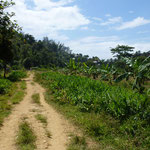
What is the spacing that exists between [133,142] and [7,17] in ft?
30.5

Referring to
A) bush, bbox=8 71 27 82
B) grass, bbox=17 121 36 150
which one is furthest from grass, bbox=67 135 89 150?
bush, bbox=8 71 27 82

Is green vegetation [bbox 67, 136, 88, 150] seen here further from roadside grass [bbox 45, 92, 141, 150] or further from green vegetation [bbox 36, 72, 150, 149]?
green vegetation [bbox 36, 72, 150, 149]

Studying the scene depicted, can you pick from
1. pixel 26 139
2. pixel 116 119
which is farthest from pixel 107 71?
pixel 26 139

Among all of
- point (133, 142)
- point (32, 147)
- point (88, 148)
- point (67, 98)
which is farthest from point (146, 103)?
point (67, 98)

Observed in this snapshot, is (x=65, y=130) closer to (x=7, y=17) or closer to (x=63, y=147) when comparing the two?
(x=63, y=147)

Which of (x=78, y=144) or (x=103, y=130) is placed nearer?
(x=78, y=144)

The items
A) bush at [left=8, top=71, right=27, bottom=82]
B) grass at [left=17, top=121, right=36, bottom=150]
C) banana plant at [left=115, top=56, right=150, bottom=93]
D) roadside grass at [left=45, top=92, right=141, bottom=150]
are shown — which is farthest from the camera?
bush at [left=8, top=71, right=27, bottom=82]

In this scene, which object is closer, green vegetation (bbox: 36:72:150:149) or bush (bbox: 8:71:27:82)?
green vegetation (bbox: 36:72:150:149)

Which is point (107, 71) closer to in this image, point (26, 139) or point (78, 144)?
point (78, 144)

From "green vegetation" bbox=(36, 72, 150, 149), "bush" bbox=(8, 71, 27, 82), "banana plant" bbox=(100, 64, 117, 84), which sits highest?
"banana plant" bbox=(100, 64, 117, 84)

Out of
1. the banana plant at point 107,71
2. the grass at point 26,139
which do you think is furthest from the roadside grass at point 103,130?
the banana plant at point 107,71

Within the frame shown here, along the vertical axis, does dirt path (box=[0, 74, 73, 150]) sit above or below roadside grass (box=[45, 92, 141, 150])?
below

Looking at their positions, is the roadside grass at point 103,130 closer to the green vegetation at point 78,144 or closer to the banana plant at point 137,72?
the green vegetation at point 78,144

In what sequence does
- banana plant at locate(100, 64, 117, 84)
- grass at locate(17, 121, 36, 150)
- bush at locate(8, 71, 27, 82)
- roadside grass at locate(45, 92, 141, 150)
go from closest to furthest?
grass at locate(17, 121, 36, 150), roadside grass at locate(45, 92, 141, 150), banana plant at locate(100, 64, 117, 84), bush at locate(8, 71, 27, 82)
